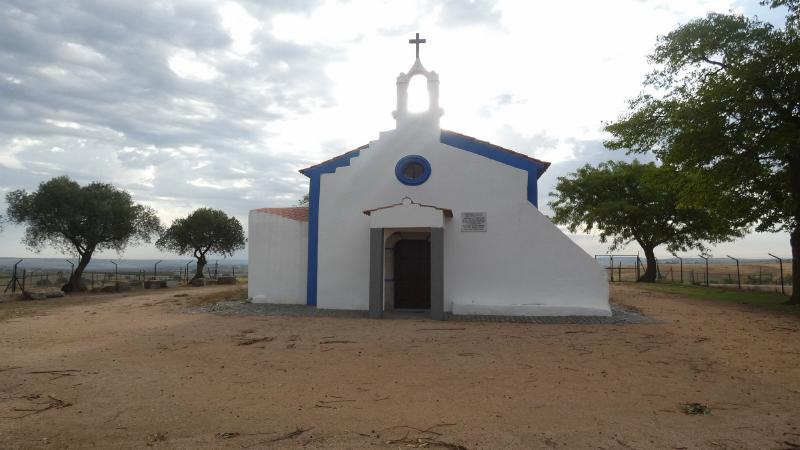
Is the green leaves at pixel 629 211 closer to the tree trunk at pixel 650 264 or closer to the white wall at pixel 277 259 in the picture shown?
the tree trunk at pixel 650 264

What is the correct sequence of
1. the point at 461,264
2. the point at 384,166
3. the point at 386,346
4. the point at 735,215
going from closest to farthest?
1. the point at 386,346
2. the point at 461,264
3. the point at 384,166
4. the point at 735,215

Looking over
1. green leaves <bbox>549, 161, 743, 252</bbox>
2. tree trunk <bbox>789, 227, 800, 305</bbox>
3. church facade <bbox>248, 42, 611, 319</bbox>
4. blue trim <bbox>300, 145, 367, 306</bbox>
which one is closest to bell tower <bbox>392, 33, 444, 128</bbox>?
church facade <bbox>248, 42, 611, 319</bbox>

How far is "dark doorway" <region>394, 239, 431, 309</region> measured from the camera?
14.3 m

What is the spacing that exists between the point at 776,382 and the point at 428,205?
912 cm

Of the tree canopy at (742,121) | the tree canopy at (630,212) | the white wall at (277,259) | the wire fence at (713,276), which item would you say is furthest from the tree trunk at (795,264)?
the white wall at (277,259)

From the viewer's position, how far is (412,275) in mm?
14422

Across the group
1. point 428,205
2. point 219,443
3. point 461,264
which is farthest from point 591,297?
point 219,443

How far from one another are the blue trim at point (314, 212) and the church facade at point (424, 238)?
36mm

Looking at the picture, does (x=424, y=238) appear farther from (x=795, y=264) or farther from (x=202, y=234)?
(x=202, y=234)

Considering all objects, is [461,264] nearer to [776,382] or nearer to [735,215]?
[776,382]

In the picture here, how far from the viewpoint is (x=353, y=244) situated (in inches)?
565

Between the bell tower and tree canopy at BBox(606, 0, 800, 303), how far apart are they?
7.67 meters

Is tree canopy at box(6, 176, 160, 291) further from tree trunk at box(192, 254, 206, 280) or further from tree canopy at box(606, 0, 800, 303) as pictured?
tree canopy at box(606, 0, 800, 303)

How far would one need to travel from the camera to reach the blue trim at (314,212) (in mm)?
14914
